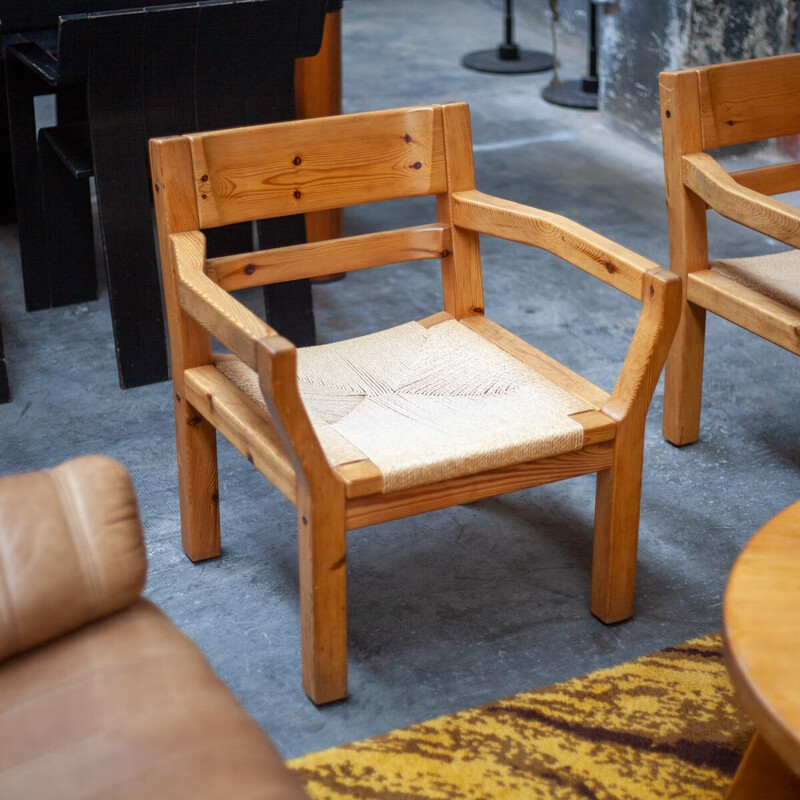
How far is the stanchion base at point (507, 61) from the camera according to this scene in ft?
18.2

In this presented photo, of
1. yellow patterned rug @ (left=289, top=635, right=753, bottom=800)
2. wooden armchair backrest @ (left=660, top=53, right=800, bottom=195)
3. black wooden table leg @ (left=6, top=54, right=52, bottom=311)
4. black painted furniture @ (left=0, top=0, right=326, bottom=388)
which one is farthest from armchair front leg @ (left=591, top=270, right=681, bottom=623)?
black wooden table leg @ (left=6, top=54, right=52, bottom=311)

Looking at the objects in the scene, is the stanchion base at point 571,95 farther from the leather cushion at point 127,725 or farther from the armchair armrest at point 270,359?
the leather cushion at point 127,725

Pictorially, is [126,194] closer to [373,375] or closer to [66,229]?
[66,229]

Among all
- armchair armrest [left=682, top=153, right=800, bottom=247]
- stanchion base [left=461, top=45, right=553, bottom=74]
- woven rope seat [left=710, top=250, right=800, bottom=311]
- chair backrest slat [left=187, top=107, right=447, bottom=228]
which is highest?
chair backrest slat [left=187, top=107, right=447, bottom=228]

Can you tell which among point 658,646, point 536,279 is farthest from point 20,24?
point 658,646

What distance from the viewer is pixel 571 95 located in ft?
16.7

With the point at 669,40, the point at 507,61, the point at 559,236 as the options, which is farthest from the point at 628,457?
the point at 507,61

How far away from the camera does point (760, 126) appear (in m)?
2.26

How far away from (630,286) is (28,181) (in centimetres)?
181

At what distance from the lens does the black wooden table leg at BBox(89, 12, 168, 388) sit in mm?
2438

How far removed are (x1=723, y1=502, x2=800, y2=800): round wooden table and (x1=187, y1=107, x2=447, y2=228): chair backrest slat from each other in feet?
2.95

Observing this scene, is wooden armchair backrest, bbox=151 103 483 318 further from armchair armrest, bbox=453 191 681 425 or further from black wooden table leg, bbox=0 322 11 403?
black wooden table leg, bbox=0 322 11 403

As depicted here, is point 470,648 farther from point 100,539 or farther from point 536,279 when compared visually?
point 536,279

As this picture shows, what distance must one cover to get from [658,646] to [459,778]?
449mm
